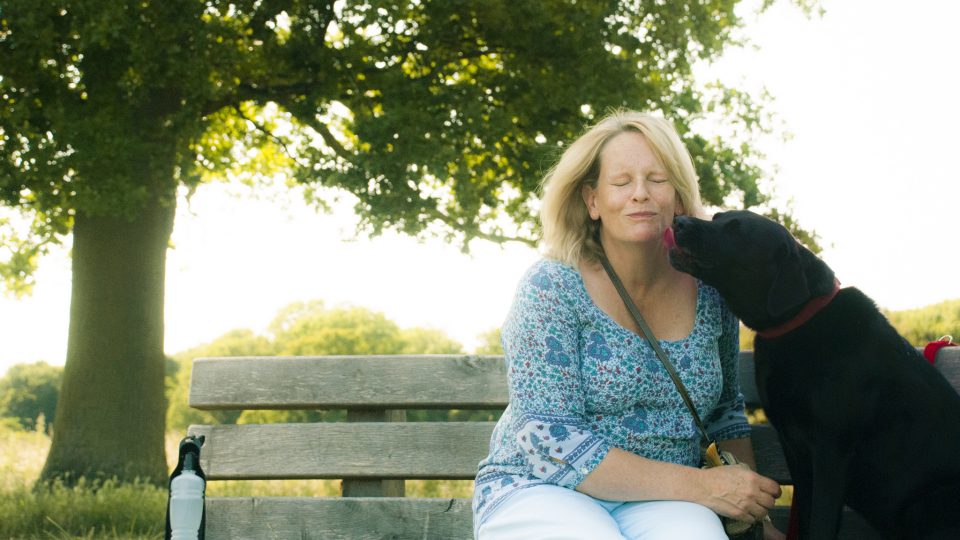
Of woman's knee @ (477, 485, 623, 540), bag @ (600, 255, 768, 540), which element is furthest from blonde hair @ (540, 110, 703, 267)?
woman's knee @ (477, 485, 623, 540)

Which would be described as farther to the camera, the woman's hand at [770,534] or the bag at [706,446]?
the woman's hand at [770,534]

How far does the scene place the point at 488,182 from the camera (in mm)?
8852

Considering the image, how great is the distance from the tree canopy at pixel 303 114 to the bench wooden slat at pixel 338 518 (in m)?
4.70

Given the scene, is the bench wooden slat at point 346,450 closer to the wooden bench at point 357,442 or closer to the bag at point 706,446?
the wooden bench at point 357,442

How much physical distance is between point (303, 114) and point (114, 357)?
2697 millimetres

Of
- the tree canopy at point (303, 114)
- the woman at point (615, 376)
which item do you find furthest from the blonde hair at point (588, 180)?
the tree canopy at point (303, 114)

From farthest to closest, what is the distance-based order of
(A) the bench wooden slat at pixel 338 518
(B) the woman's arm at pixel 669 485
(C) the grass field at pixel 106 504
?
(C) the grass field at pixel 106 504 → (A) the bench wooden slat at pixel 338 518 → (B) the woman's arm at pixel 669 485

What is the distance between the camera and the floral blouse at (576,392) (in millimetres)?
2520

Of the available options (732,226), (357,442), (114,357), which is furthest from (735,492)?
(114,357)

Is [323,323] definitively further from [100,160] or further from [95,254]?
[100,160]

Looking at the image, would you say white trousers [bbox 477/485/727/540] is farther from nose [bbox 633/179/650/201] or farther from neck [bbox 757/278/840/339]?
nose [bbox 633/179/650/201]

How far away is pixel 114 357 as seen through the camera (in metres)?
8.68

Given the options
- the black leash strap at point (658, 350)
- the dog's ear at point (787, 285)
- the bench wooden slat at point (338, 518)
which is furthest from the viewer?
the bench wooden slat at point (338, 518)

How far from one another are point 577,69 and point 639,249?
226 inches
